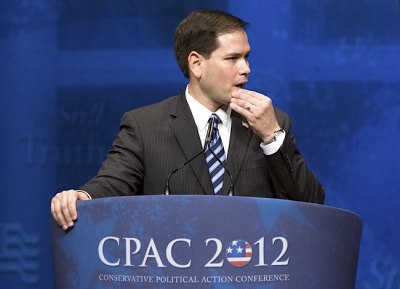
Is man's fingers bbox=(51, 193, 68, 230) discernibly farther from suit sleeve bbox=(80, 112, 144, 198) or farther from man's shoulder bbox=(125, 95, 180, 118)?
man's shoulder bbox=(125, 95, 180, 118)

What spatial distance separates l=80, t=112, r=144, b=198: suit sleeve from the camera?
233 cm

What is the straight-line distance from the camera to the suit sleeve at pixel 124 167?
233 cm

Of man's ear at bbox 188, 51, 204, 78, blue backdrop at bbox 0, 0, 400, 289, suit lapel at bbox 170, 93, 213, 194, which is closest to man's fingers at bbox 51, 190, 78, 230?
suit lapel at bbox 170, 93, 213, 194

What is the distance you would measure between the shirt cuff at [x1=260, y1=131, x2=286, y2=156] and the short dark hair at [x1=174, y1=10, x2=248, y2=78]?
401 millimetres

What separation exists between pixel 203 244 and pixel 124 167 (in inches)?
26.4

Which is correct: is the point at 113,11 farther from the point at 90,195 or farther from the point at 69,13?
the point at 90,195

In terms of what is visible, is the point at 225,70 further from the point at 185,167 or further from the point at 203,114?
the point at 185,167

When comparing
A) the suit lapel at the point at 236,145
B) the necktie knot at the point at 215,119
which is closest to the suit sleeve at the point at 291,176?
the suit lapel at the point at 236,145

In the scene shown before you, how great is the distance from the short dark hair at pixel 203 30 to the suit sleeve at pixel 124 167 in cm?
27

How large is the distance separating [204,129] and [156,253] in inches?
29.6

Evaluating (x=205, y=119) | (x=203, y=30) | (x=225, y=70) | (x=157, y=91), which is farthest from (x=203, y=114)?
(x=157, y=91)

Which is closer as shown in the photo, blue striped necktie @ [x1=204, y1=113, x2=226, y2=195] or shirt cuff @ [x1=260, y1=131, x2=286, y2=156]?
shirt cuff @ [x1=260, y1=131, x2=286, y2=156]

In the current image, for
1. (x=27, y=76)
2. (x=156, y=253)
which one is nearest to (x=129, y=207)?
(x=156, y=253)

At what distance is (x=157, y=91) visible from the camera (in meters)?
3.55
